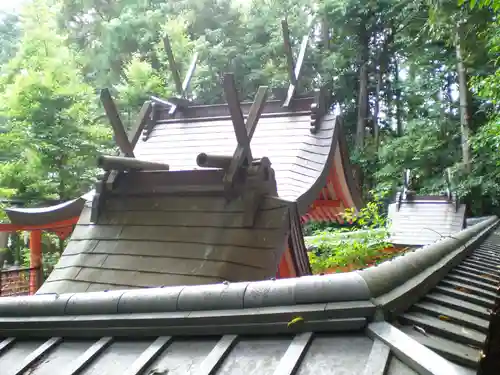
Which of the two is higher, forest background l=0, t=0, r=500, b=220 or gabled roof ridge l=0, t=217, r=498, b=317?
forest background l=0, t=0, r=500, b=220

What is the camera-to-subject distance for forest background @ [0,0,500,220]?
10352 mm

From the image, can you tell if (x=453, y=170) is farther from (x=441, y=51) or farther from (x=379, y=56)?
(x=379, y=56)

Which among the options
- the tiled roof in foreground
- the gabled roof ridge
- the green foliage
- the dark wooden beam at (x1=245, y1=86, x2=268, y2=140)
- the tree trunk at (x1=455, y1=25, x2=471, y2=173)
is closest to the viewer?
the tiled roof in foreground

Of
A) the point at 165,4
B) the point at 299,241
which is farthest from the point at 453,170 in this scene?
the point at 165,4

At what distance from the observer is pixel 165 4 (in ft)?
68.2

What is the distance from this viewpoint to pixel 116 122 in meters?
4.26

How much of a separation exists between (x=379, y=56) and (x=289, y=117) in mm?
16187

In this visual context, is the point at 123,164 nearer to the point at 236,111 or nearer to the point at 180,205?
the point at 180,205

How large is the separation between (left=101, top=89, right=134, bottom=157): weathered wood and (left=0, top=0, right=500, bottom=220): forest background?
5.11 m

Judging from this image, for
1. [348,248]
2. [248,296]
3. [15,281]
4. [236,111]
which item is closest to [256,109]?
[236,111]

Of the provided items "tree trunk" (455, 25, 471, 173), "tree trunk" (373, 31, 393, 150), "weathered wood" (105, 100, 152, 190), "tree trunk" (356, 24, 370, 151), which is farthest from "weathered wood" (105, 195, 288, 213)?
"tree trunk" (373, 31, 393, 150)

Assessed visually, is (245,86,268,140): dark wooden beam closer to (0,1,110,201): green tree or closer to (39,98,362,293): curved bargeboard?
(39,98,362,293): curved bargeboard

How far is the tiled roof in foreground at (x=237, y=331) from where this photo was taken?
43.7 inches

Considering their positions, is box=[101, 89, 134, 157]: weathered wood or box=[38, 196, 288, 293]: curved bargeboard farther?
box=[101, 89, 134, 157]: weathered wood
